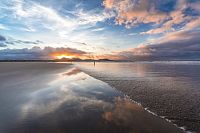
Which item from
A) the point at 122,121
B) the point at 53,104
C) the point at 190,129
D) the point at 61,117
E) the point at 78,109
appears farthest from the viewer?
the point at 53,104

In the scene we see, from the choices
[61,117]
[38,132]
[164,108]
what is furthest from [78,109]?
[164,108]

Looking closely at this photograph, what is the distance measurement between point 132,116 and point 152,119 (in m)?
1.22

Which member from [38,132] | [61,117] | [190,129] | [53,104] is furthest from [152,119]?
[53,104]

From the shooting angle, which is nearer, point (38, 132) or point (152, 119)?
point (38, 132)

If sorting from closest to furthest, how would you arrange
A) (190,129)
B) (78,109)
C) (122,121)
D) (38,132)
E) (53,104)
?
(38,132) → (190,129) → (122,121) → (78,109) → (53,104)

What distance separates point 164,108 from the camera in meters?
13.7

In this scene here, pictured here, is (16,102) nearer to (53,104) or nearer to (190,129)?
(53,104)

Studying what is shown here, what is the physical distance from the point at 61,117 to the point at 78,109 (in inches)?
83.7

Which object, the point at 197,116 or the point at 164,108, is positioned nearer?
the point at 197,116

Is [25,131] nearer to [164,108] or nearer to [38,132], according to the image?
[38,132]

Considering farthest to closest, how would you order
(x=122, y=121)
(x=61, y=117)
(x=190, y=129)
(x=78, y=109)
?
1. (x=78, y=109)
2. (x=61, y=117)
3. (x=122, y=121)
4. (x=190, y=129)

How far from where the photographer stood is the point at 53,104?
1507 centimetres

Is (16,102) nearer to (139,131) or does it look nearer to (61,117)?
(61,117)

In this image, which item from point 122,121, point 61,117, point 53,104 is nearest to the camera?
point 122,121
